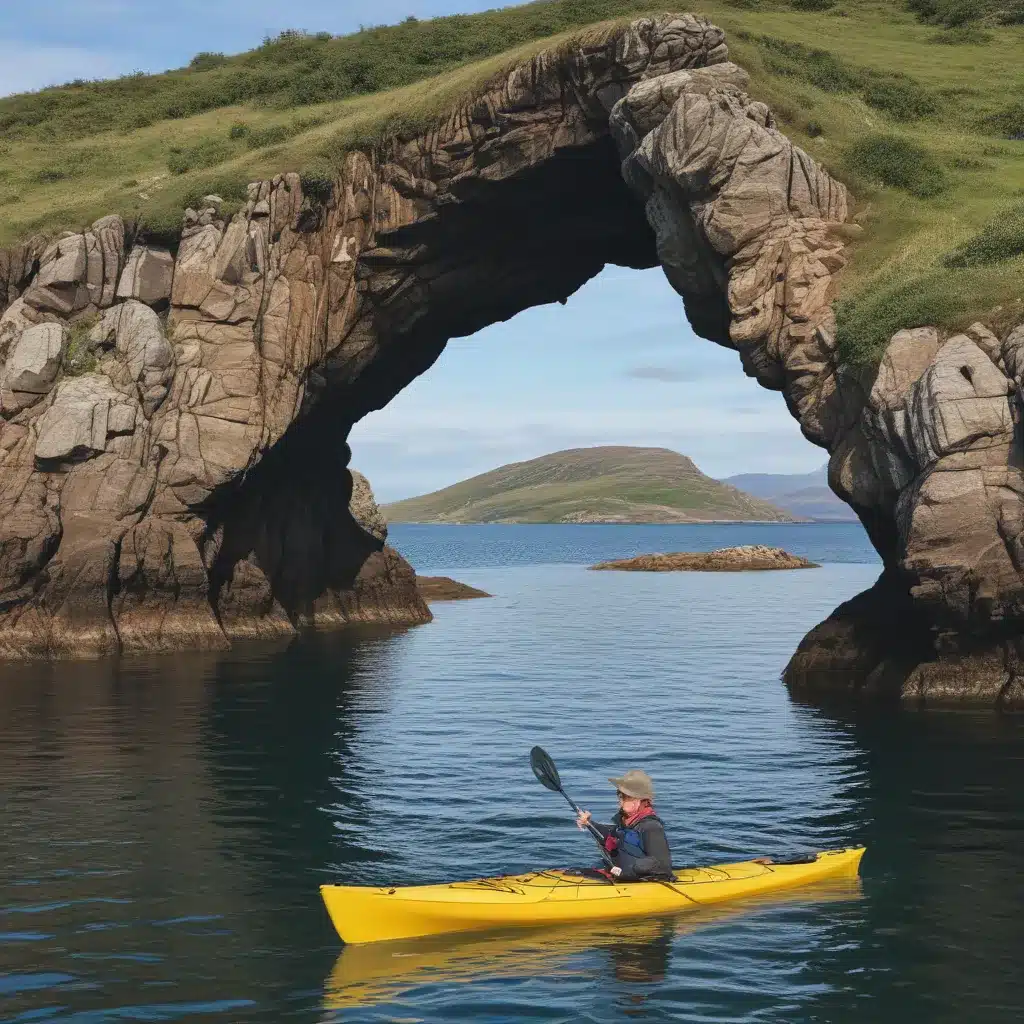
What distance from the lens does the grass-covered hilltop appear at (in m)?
41.5

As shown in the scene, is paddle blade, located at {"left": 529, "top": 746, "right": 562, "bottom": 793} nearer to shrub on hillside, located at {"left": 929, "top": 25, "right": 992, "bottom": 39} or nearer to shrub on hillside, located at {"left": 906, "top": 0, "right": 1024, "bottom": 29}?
shrub on hillside, located at {"left": 929, "top": 25, "right": 992, "bottom": 39}

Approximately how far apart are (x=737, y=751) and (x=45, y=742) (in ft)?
57.7

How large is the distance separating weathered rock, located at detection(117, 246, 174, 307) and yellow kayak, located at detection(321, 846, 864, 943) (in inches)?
1588

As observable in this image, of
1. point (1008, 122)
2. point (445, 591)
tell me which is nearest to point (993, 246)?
point (1008, 122)

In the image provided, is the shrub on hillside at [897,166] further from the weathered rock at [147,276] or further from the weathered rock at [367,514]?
the weathered rock at [367,514]

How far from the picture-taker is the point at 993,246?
39.6m

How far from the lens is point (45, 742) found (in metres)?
32.3

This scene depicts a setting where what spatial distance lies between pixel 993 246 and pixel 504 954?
100.0ft

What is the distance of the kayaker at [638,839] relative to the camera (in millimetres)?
18969

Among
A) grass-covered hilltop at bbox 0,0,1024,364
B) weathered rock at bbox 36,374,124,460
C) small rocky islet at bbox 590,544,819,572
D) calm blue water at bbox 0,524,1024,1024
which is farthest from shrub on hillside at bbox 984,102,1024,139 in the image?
small rocky islet at bbox 590,544,819,572

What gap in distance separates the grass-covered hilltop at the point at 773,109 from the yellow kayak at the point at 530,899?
21801 millimetres

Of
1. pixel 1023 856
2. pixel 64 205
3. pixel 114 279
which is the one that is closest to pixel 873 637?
pixel 1023 856

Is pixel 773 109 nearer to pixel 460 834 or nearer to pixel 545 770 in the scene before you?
pixel 545 770

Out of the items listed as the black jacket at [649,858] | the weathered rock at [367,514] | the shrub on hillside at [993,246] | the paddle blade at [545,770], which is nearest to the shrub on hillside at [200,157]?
the weathered rock at [367,514]
